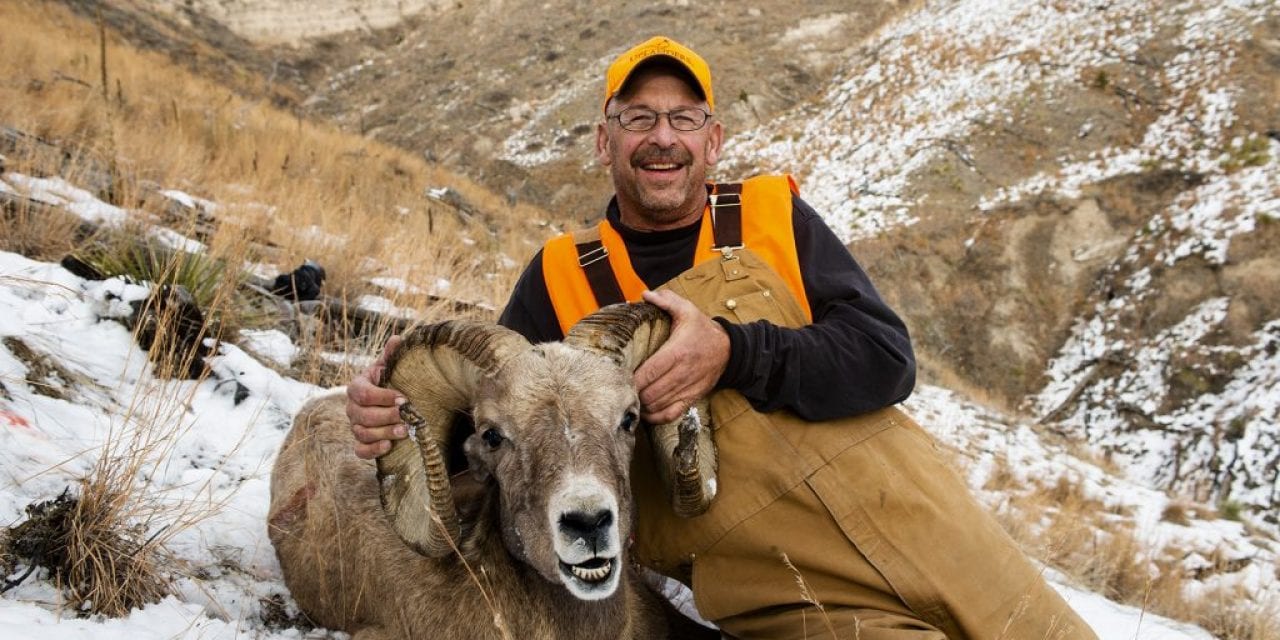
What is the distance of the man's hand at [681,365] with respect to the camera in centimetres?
295

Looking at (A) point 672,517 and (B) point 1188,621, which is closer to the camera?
(A) point 672,517

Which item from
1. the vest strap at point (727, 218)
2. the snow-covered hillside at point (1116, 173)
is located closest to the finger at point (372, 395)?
the vest strap at point (727, 218)

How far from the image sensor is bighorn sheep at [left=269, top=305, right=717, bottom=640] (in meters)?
2.56

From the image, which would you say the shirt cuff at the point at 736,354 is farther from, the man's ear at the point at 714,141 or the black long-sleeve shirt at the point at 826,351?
the man's ear at the point at 714,141

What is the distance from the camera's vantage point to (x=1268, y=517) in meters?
8.88

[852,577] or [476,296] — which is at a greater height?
[852,577]

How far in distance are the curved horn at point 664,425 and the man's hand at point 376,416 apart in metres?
0.68

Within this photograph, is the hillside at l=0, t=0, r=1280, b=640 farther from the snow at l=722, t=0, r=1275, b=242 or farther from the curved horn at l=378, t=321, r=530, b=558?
the curved horn at l=378, t=321, r=530, b=558

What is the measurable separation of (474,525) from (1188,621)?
16.1 ft

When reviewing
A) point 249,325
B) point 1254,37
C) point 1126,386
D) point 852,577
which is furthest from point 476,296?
point 1254,37

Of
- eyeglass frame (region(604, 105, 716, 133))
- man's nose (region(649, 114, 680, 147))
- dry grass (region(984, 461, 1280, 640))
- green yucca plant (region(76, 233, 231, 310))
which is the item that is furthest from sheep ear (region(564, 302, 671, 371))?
green yucca plant (region(76, 233, 231, 310))

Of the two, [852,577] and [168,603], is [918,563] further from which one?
[168,603]

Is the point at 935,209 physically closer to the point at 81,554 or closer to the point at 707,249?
the point at 707,249

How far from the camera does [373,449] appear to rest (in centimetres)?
295
